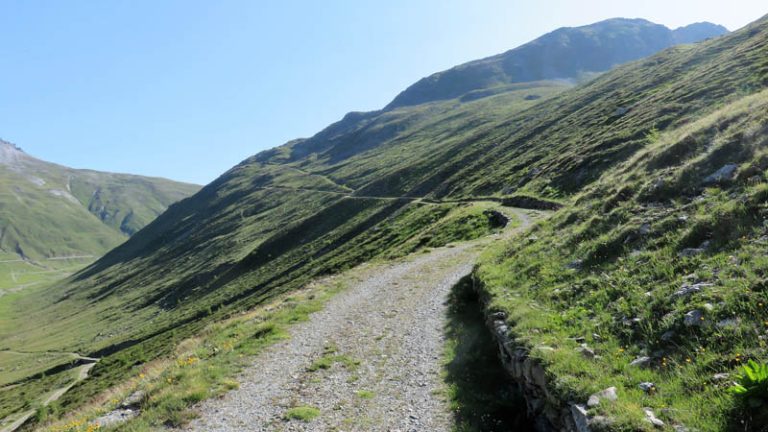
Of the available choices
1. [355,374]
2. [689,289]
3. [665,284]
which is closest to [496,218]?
[355,374]

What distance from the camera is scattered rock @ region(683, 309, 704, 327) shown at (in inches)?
397

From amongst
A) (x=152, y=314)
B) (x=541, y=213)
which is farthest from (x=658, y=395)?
(x=152, y=314)

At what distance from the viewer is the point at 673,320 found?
1073 centimetres

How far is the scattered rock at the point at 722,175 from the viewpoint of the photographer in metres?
16.6

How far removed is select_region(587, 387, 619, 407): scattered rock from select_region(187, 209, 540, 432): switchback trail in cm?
492

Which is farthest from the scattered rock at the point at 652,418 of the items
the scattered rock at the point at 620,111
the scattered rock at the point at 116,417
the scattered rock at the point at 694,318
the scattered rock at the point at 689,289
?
the scattered rock at the point at 620,111

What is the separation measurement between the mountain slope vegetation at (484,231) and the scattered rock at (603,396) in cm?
39

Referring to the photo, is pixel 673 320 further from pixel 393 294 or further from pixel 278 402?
pixel 393 294

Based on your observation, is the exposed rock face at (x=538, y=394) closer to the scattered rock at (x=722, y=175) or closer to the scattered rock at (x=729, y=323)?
the scattered rock at (x=729, y=323)

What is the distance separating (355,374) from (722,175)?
17.0 metres

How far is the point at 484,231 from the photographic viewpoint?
48.6m

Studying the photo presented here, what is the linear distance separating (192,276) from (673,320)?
130451 millimetres

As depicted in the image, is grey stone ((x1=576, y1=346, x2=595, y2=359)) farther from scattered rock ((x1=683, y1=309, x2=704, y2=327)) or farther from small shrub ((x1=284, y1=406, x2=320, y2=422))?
small shrub ((x1=284, y1=406, x2=320, y2=422))

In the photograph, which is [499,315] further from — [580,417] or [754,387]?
[754,387]
